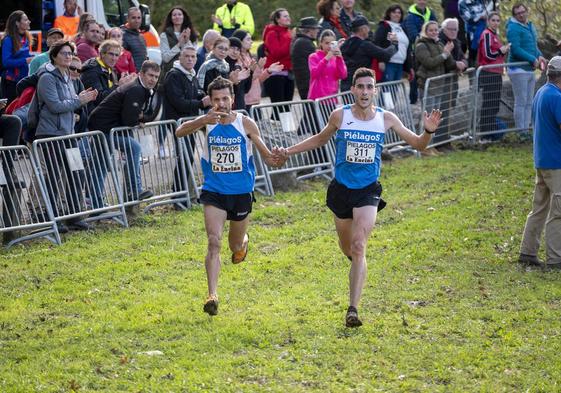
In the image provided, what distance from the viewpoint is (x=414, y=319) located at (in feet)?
32.3

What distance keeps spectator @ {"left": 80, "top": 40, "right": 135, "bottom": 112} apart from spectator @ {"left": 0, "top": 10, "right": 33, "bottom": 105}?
225 centimetres

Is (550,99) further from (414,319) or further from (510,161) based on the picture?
(510,161)

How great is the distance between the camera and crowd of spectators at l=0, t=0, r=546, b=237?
1330 cm

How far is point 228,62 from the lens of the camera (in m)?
15.4

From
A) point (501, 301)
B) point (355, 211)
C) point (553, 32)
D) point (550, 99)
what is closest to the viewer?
point (355, 211)

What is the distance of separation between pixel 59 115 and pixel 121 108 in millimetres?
831

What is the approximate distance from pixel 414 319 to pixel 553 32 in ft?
43.8

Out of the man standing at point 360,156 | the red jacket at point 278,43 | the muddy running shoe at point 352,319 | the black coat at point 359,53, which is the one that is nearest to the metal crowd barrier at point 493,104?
the black coat at point 359,53

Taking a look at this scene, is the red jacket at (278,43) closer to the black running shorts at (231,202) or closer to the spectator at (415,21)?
the spectator at (415,21)

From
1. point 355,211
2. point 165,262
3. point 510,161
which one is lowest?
point 510,161

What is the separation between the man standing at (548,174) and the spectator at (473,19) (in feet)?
28.8

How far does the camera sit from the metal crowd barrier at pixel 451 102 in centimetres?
1805

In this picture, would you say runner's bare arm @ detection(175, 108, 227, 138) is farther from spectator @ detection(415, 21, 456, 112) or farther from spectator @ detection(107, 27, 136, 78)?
spectator @ detection(415, 21, 456, 112)

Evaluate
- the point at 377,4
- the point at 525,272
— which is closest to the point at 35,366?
the point at 525,272
